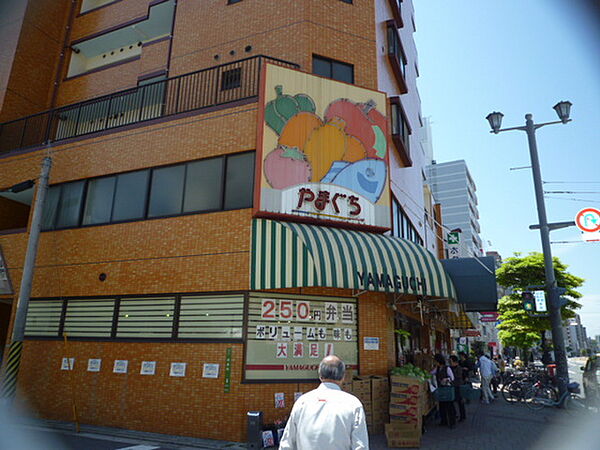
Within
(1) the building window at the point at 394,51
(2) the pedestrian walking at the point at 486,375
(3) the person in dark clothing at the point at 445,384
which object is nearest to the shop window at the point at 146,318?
(3) the person in dark clothing at the point at 445,384

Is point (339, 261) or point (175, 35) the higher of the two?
point (175, 35)

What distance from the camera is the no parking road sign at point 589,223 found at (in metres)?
11.9

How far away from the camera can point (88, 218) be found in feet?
42.6

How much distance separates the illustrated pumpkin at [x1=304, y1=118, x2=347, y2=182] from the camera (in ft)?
36.7

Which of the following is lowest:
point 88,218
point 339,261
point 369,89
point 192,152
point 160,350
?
point 160,350

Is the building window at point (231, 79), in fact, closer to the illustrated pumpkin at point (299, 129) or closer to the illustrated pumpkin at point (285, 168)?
the illustrated pumpkin at point (299, 129)

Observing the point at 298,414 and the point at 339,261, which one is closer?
the point at 298,414

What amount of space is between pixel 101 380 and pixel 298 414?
9.41 m

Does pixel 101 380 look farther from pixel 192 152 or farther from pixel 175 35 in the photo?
pixel 175 35

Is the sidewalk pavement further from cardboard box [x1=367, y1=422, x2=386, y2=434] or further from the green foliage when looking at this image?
the green foliage

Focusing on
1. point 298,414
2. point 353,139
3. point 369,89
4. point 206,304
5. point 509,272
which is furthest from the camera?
point 509,272

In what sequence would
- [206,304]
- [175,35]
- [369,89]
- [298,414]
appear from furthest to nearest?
1. [175,35]
2. [369,89]
3. [206,304]
4. [298,414]

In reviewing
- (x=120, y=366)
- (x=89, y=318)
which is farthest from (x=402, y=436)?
(x=89, y=318)

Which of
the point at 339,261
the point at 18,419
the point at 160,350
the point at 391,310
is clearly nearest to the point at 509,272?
the point at 391,310
